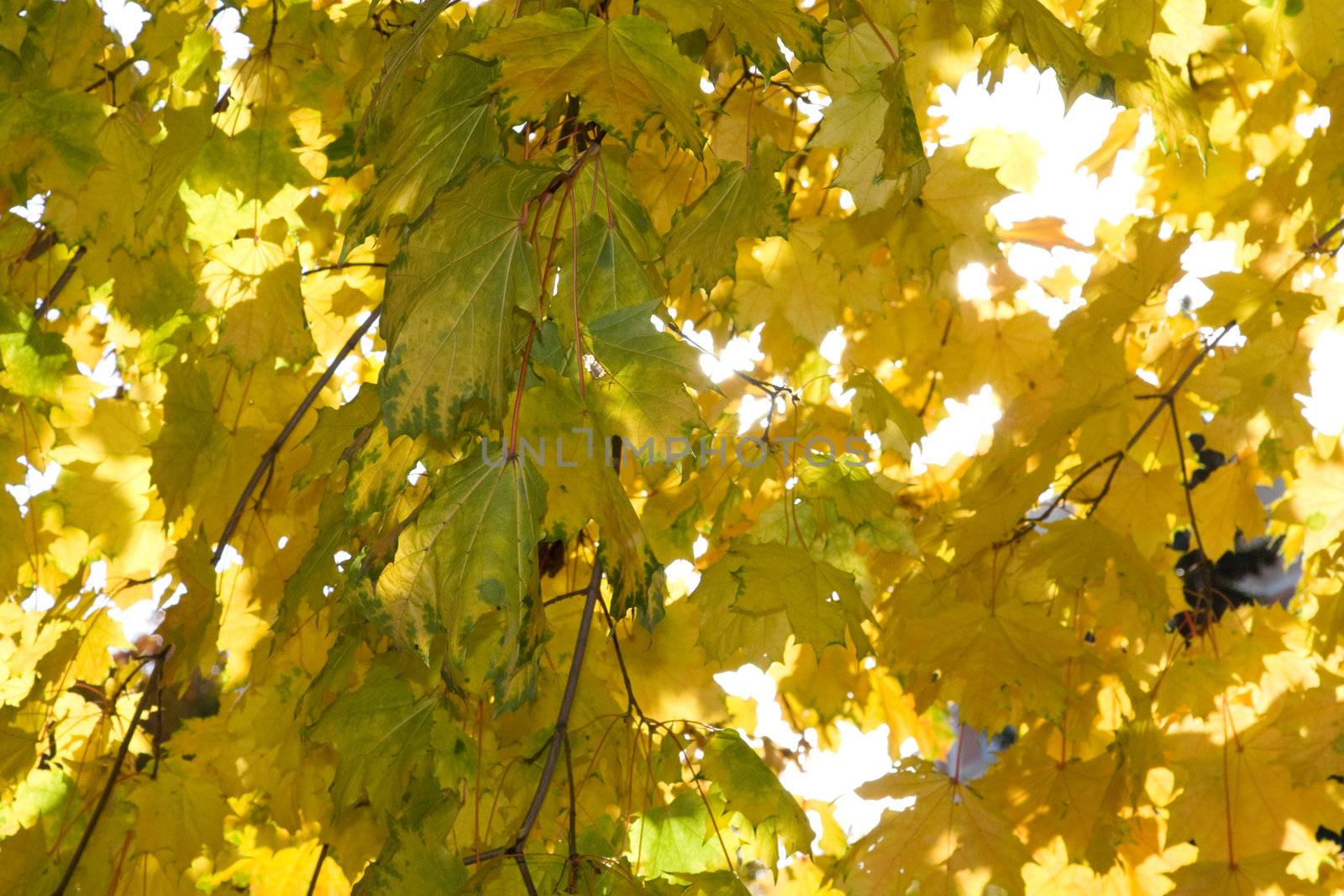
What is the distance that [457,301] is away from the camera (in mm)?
799

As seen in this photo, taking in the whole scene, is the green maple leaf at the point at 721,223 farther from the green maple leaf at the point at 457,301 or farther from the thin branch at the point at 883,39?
the green maple leaf at the point at 457,301

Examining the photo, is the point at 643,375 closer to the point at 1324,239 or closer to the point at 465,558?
the point at 465,558

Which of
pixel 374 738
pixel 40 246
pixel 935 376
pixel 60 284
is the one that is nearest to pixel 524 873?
pixel 374 738

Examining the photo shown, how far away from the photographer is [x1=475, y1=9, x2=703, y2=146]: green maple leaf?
0.78 meters

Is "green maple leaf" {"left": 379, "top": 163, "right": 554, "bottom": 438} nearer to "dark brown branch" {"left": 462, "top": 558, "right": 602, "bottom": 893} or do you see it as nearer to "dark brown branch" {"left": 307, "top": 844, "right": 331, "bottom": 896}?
"dark brown branch" {"left": 462, "top": 558, "right": 602, "bottom": 893}

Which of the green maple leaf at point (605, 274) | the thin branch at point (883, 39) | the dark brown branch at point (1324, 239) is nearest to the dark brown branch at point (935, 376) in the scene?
the dark brown branch at point (1324, 239)

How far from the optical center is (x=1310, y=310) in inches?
61.2

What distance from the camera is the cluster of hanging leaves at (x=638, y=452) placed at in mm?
857

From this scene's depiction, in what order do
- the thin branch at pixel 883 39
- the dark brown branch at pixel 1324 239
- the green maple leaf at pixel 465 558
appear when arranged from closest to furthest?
the green maple leaf at pixel 465 558, the thin branch at pixel 883 39, the dark brown branch at pixel 1324 239

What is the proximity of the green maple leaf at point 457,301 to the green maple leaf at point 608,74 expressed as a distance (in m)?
0.07

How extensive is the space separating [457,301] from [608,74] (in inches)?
7.4

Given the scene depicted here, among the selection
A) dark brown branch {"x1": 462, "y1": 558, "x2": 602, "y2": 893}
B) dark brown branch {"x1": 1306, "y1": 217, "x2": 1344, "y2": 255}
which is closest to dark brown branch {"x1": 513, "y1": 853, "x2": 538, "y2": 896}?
dark brown branch {"x1": 462, "y1": 558, "x2": 602, "y2": 893}

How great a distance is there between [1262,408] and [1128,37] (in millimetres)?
596

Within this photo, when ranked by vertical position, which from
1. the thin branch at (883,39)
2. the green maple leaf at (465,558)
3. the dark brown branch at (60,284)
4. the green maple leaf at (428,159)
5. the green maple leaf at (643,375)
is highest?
the dark brown branch at (60,284)
